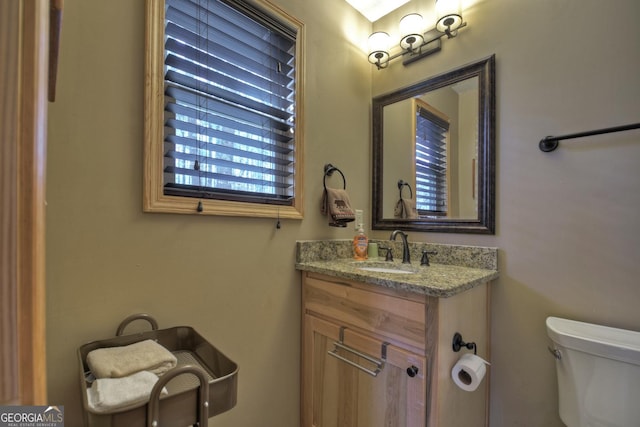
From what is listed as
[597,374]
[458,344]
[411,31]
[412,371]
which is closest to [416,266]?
[458,344]

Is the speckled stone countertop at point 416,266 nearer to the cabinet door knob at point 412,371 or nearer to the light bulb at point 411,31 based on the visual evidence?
the cabinet door knob at point 412,371

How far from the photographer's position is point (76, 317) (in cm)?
89

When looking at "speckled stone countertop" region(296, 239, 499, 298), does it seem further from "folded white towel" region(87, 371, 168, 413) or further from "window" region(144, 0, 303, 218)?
"folded white towel" region(87, 371, 168, 413)

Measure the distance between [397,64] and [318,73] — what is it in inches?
21.6

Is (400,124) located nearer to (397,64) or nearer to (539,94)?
(397,64)

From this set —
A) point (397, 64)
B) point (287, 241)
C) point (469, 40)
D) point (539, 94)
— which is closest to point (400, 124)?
point (397, 64)

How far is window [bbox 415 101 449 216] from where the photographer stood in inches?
62.5

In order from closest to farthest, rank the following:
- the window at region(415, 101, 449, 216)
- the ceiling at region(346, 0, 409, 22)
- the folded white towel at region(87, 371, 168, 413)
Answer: the folded white towel at region(87, 371, 168, 413) → the window at region(415, 101, 449, 216) → the ceiling at region(346, 0, 409, 22)

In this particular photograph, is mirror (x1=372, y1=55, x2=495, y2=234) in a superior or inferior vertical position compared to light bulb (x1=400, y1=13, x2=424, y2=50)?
inferior

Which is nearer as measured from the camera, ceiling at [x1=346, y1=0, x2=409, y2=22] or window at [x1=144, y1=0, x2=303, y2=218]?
window at [x1=144, y1=0, x2=303, y2=218]

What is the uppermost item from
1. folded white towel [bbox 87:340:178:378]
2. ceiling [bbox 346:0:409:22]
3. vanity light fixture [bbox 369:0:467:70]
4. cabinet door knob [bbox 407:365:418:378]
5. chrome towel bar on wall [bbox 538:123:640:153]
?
ceiling [bbox 346:0:409:22]

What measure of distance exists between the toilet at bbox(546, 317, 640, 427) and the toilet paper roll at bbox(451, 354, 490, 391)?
34cm

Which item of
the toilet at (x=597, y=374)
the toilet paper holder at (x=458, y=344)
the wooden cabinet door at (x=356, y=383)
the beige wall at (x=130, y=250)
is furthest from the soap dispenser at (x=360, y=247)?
the toilet at (x=597, y=374)

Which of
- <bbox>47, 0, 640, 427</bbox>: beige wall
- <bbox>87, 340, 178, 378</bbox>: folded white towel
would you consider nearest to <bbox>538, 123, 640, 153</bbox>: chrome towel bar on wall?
<bbox>47, 0, 640, 427</bbox>: beige wall
